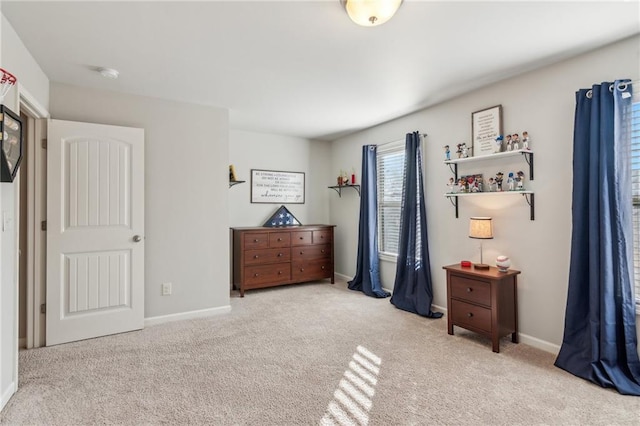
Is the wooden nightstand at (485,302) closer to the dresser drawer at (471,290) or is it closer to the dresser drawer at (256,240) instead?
the dresser drawer at (471,290)

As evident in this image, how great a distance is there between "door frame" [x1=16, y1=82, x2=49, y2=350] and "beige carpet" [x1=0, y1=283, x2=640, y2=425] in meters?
0.22

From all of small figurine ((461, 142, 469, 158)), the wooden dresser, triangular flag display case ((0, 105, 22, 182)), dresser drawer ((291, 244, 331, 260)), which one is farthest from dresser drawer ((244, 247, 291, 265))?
triangular flag display case ((0, 105, 22, 182))

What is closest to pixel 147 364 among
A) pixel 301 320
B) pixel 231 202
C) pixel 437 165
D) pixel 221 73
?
pixel 301 320

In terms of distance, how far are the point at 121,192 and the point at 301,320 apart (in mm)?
2157

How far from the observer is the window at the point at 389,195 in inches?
173

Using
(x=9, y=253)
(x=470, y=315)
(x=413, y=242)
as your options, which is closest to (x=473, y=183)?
(x=413, y=242)

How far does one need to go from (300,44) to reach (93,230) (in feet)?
7.97

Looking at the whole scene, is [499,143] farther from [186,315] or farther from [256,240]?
[186,315]

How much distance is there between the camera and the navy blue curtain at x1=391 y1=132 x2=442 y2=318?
374 centimetres

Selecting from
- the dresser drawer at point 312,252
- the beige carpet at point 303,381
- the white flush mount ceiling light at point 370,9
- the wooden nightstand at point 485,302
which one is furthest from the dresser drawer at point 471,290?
the dresser drawer at point 312,252

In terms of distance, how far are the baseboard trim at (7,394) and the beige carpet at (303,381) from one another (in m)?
0.05

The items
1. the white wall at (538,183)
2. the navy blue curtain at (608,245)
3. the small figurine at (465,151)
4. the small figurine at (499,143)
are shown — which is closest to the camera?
the navy blue curtain at (608,245)

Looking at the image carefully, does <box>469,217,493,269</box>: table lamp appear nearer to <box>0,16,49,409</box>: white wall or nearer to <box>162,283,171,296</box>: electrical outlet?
<box>162,283,171,296</box>: electrical outlet

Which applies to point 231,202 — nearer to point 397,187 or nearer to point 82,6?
point 397,187
